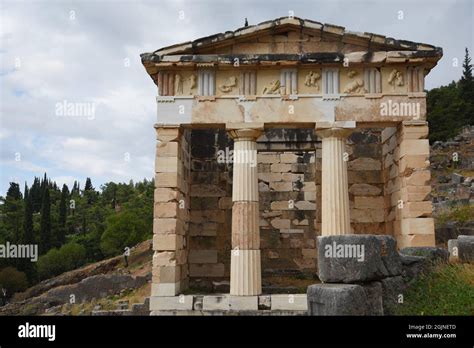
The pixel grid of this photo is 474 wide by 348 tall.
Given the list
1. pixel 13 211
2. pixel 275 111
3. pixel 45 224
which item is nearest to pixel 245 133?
pixel 275 111

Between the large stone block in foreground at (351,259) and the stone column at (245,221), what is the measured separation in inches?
214

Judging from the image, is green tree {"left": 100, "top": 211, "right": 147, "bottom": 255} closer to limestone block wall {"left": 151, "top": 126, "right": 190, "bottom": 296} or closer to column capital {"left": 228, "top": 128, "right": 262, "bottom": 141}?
limestone block wall {"left": 151, "top": 126, "right": 190, "bottom": 296}

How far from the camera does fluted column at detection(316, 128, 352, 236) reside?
1340 centimetres

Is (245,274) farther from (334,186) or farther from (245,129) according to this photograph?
(245,129)

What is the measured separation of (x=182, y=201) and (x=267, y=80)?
424 cm

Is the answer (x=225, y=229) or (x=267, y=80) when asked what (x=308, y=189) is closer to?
(x=225, y=229)

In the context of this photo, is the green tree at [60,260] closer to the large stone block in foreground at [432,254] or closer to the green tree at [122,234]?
Result: the green tree at [122,234]

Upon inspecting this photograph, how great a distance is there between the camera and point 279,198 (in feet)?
57.8

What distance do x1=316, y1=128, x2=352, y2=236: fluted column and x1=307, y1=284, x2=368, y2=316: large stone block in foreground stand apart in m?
5.95

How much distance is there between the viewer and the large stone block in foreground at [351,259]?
7.63 metres

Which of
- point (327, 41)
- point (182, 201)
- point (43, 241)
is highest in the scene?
point (327, 41)

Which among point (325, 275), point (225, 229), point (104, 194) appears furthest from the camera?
point (104, 194)
